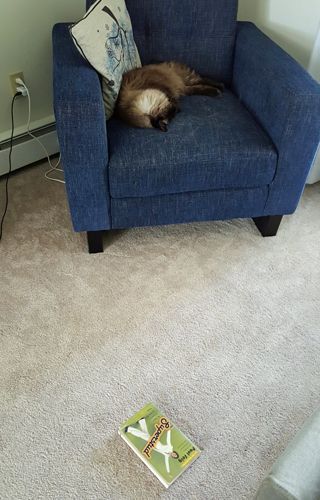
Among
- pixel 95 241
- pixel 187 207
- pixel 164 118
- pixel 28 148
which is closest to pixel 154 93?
pixel 164 118

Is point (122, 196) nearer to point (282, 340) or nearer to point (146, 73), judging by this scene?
point (146, 73)

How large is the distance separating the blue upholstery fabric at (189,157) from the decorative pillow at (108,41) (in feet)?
0.56

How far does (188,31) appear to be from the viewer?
183cm

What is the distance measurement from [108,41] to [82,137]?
0.45 metres

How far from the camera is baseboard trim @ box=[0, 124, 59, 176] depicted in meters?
2.01

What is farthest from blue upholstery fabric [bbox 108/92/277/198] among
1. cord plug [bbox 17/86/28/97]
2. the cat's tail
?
cord plug [bbox 17/86/28/97]

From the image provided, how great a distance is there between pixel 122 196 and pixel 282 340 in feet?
2.61

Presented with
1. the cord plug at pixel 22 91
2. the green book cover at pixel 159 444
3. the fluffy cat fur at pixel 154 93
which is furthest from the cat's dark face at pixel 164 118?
the green book cover at pixel 159 444

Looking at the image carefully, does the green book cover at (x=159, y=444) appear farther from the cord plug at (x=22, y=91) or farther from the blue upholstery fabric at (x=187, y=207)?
the cord plug at (x=22, y=91)

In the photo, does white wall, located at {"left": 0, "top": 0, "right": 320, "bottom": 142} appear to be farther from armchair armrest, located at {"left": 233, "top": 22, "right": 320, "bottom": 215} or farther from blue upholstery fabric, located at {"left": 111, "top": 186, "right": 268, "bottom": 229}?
blue upholstery fabric, located at {"left": 111, "top": 186, "right": 268, "bottom": 229}

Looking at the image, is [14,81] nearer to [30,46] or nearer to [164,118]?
[30,46]

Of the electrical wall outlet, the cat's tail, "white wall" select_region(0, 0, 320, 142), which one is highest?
"white wall" select_region(0, 0, 320, 142)

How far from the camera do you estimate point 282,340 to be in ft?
4.64

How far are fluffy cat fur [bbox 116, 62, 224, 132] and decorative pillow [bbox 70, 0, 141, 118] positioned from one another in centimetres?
5
